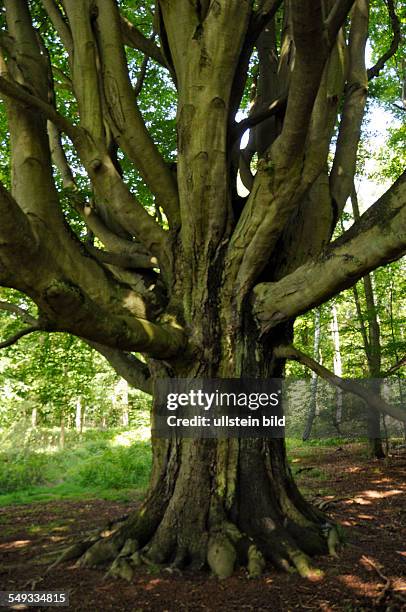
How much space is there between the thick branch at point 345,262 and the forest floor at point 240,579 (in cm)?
195

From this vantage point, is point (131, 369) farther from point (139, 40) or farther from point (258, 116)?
point (139, 40)

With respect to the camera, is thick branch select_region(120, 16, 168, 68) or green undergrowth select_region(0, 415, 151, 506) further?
green undergrowth select_region(0, 415, 151, 506)

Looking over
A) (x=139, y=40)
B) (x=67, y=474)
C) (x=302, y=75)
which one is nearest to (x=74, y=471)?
(x=67, y=474)

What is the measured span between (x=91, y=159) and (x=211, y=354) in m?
2.05

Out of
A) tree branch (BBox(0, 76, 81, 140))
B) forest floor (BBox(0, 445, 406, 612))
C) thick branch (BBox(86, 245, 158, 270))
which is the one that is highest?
tree branch (BBox(0, 76, 81, 140))

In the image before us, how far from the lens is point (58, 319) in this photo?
2832 millimetres

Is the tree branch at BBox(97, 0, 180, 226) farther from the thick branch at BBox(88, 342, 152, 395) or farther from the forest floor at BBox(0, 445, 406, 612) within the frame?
the forest floor at BBox(0, 445, 406, 612)

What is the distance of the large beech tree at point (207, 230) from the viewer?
351 centimetres

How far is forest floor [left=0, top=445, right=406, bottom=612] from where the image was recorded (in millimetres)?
3041

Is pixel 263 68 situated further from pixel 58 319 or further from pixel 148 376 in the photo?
pixel 58 319

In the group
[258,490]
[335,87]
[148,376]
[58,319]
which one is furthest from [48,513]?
[335,87]

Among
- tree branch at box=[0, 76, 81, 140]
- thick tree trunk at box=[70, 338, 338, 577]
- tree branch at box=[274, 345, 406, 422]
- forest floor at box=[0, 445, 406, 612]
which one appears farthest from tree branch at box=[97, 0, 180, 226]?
forest floor at box=[0, 445, 406, 612]

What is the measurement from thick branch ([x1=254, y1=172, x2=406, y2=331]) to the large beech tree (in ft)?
0.04

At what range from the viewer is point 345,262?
137 inches
